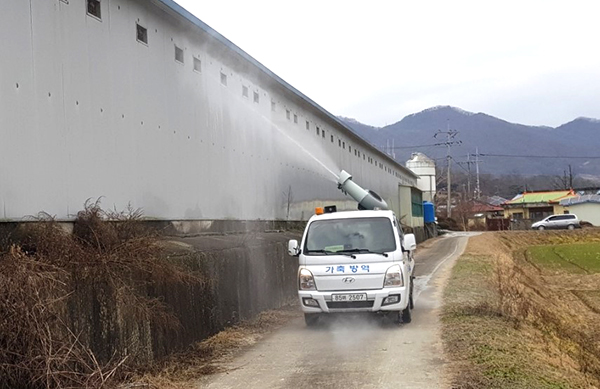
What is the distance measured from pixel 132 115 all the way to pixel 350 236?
14.4ft

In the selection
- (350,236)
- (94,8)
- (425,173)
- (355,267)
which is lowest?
(355,267)

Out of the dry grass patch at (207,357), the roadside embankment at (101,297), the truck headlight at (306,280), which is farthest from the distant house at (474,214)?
the roadside embankment at (101,297)

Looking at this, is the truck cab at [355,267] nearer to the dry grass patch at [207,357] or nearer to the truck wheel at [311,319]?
the truck wheel at [311,319]

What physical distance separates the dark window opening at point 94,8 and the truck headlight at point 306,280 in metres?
5.45

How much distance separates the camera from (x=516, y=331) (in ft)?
36.9

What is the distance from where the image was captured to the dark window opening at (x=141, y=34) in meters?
11.3

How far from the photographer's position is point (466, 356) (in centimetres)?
889

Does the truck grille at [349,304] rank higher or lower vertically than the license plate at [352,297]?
lower

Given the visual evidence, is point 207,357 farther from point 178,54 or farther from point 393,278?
point 178,54

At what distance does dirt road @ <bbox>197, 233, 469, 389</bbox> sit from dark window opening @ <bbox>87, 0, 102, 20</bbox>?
18.6ft

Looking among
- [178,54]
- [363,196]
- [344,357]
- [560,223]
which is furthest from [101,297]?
[560,223]

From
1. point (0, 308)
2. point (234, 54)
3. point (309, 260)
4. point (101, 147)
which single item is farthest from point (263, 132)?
point (0, 308)

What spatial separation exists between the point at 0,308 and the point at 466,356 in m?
5.95

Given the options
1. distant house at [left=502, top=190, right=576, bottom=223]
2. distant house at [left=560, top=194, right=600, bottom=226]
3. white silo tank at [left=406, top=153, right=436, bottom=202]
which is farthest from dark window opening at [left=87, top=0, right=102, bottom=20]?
distant house at [left=502, top=190, right=576, bottom=223]
